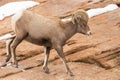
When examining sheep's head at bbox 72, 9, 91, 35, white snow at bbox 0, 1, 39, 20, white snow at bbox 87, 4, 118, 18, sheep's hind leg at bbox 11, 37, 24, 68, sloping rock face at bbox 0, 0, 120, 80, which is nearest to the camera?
sheep's head at bbox 72, 9, 91, 35

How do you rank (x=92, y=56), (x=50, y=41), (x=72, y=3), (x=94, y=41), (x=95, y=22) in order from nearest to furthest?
(x=50, y=41)
(x=92, y=56)
(x=94, y=41)
(x=95, y=22)
(x=72, y=3)

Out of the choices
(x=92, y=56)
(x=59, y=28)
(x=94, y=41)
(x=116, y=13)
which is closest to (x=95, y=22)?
(x=116, y=13)

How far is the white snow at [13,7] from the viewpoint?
21.2 meters

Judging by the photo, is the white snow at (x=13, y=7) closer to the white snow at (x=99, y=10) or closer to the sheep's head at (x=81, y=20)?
the white snow at (x=99, y=10)

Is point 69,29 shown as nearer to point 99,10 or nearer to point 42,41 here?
point 42,41

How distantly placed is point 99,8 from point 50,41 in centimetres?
741

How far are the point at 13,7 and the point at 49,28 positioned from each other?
29.3 ft

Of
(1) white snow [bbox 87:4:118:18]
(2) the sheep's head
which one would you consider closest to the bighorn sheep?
(2) the sheep's head

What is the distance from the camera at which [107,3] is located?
2147 cm

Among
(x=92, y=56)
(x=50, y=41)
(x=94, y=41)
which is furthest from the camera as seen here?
(x=94, y=41)

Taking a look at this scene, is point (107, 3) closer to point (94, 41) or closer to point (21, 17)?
point (94, 41)

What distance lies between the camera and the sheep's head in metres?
13.5

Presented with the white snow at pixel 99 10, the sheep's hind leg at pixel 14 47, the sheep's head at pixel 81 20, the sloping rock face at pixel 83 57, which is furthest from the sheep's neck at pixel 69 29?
the white snow at pixel 99 10

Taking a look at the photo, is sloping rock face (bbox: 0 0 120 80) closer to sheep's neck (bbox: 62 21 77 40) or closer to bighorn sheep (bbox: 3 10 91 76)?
bighorn sheep (bbox: 3 10 91 76)
